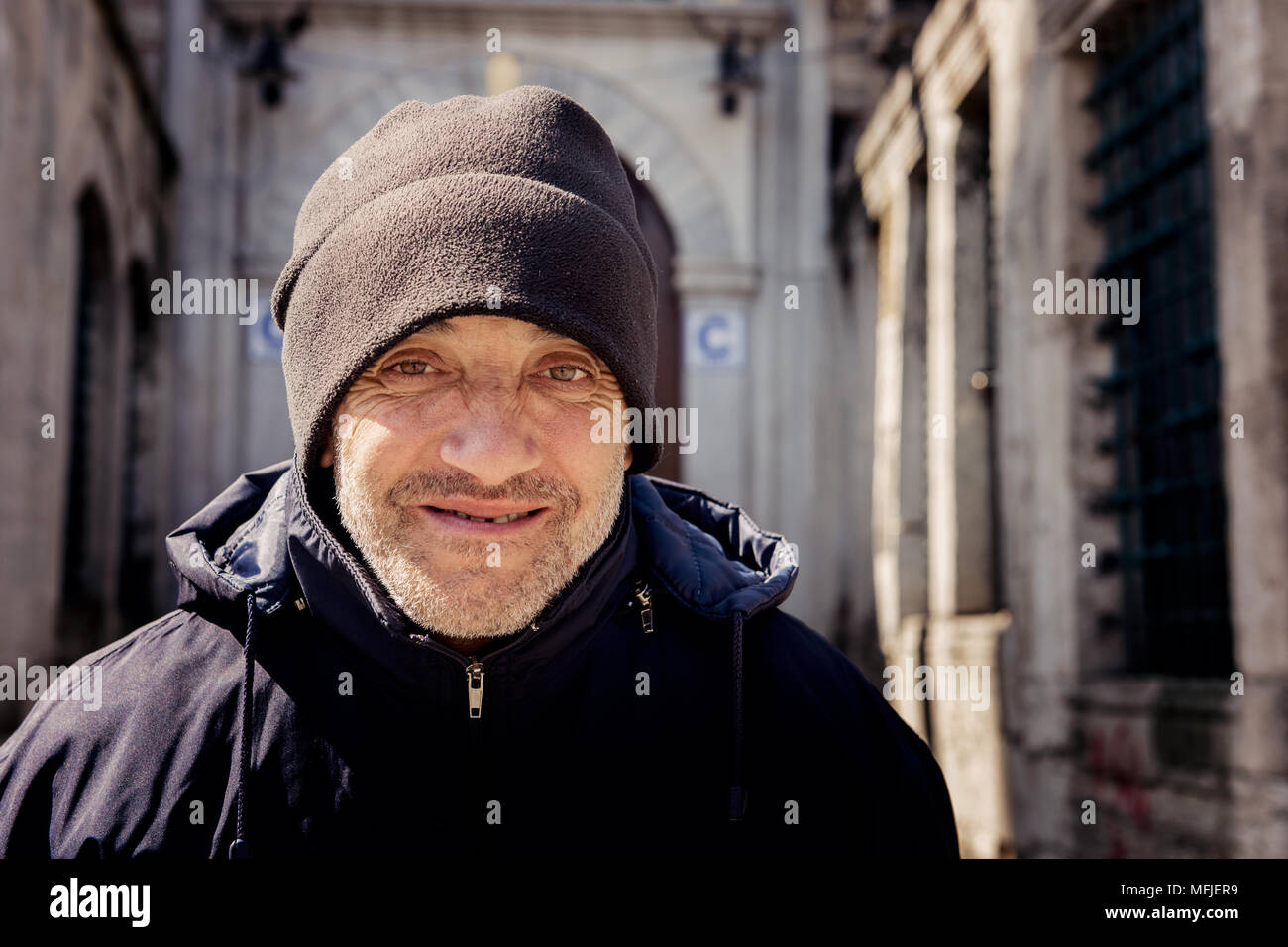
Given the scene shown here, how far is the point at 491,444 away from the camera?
1871mm

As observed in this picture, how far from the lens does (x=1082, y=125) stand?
20.2 feet

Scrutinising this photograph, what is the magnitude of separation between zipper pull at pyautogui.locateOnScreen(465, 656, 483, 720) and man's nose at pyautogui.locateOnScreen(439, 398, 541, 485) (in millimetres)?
254

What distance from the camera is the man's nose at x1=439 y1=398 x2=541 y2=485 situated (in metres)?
1.86

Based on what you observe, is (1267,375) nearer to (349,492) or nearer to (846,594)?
(349,492)

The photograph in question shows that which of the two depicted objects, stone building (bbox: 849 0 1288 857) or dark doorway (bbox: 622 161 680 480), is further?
dark doorway (bbox: 622 161 680 480)

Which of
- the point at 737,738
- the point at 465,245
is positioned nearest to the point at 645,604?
the point at 737,738

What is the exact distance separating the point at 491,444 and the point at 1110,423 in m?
4.73

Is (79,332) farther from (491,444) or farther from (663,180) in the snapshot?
(491,444)

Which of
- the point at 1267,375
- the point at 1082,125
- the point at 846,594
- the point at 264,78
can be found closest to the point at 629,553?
the point at 1267,375

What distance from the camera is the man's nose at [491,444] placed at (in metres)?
1.86

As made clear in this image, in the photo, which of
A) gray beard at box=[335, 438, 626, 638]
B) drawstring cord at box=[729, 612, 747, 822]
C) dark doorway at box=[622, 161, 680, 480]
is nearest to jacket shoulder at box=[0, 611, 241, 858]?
Answer: gray beard at box=[335, 438, 626, 638]

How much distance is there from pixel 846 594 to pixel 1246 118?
21.4 ft

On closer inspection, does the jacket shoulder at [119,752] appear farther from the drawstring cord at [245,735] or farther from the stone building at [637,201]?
the stone building at [637,201]

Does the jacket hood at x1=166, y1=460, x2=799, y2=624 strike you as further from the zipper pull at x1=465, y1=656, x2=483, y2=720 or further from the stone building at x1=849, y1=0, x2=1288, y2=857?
the stone building at x1=849, y1=0, x2=1288, y2=857
